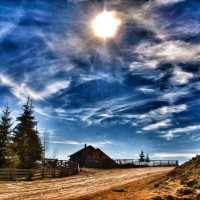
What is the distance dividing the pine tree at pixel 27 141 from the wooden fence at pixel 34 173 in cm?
580

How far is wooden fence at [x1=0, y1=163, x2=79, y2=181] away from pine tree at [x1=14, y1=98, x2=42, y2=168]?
580 centimetres

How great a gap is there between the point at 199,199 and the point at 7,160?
2767 centimetres

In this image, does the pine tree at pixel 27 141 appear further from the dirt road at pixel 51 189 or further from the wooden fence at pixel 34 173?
the dirt road at pixel 51 189

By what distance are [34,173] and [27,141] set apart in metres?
9.55

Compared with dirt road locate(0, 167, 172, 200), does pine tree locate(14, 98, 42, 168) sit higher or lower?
higher

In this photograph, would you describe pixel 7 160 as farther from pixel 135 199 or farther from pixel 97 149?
pixel 97 149

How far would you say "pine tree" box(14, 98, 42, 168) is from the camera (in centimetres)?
4050

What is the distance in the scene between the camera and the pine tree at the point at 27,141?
4050cm

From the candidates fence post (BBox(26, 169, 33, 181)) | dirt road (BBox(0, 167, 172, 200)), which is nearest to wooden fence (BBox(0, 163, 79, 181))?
fence post (BBox(26, 169, 33, 181))

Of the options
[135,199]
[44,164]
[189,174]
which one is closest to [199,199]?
[135,199]

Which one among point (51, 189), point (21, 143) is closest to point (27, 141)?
point (21, 143)

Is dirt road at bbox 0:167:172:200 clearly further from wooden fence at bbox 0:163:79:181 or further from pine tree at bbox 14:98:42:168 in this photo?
pine tree at bbox 14:98:42:168

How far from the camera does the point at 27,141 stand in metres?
41.2

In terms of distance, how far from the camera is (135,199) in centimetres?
1488
